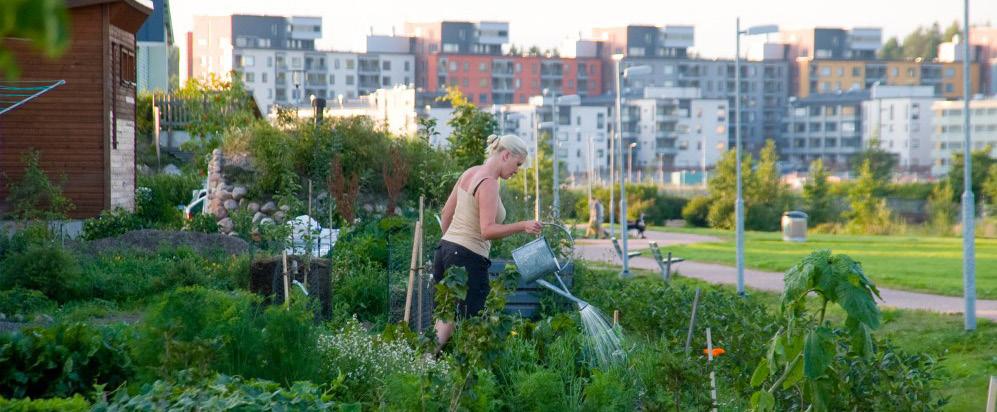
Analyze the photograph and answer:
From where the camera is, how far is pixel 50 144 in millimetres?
20500

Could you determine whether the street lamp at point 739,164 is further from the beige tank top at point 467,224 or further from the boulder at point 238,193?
the beige tank top at point 467,224

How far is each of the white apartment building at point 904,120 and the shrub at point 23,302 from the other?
5251 inches

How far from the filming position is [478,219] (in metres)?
7.68

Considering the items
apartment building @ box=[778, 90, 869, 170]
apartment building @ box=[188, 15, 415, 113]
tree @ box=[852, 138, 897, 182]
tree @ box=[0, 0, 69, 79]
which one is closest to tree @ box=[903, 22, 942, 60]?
apartment building @ box=[778, 90, 869, 170]

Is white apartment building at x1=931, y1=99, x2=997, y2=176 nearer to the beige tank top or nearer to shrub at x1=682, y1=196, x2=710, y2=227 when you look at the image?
shrub at x1=682, y1=196, x2=710, y2=227

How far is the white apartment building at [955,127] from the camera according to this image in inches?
4941

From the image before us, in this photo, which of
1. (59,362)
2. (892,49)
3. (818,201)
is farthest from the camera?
(892,49)

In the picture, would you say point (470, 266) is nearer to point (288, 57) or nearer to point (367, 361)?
point (367, 361)

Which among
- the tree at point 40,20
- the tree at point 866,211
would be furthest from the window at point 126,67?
the tree at point 866,211

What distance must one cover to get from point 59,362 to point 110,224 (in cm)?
1389

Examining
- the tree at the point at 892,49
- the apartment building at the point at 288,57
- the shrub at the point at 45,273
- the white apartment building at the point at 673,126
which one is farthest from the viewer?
the tree at the point at 892,49

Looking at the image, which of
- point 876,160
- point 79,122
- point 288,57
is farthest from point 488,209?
point 288,57

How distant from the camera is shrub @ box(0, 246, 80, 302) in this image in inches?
482

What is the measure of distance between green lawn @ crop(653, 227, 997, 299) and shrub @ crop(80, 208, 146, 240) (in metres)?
10.2
